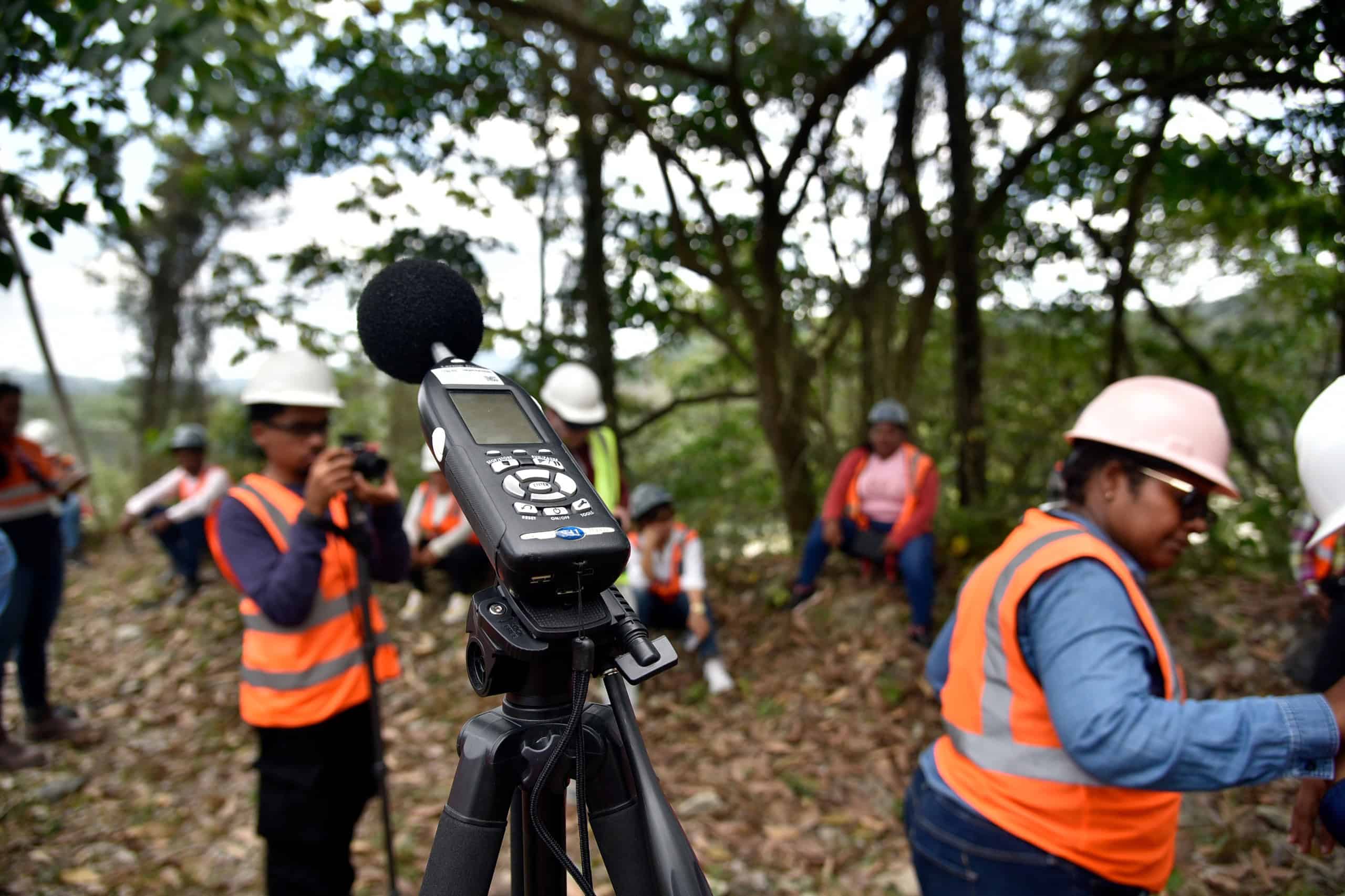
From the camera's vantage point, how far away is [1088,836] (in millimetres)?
1682

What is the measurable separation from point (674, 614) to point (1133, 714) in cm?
442

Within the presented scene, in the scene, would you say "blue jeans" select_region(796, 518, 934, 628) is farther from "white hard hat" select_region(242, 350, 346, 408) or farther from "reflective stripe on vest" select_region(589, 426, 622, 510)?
"white hard hat" select_region(242, 350, 346, 408)

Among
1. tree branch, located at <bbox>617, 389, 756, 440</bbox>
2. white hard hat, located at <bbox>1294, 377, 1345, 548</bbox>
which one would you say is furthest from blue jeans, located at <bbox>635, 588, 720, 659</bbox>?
white hard hat, located at <bbox>1294, 377, 1345, 548</bbox>

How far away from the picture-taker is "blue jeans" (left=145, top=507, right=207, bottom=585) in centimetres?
776

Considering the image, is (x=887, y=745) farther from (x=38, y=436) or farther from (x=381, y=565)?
(x=38, y=436)

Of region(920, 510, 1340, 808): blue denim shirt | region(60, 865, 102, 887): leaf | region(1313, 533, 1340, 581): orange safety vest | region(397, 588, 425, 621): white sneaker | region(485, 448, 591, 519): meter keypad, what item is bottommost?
region(60, 865, 102, 887): leaf

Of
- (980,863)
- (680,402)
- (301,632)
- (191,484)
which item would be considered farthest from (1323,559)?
(191,484)

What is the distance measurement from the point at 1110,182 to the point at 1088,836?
600cm

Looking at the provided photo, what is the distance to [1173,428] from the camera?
5.60 ft

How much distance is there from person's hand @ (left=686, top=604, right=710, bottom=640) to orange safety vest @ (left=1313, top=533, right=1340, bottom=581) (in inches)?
131

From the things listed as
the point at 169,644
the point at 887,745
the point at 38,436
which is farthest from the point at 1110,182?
the point at 38,436

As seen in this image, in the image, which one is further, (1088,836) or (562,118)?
(562,118)

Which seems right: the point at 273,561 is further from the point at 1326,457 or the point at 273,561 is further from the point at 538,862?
the point at 1326,457

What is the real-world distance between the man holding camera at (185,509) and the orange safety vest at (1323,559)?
818 centimetres
